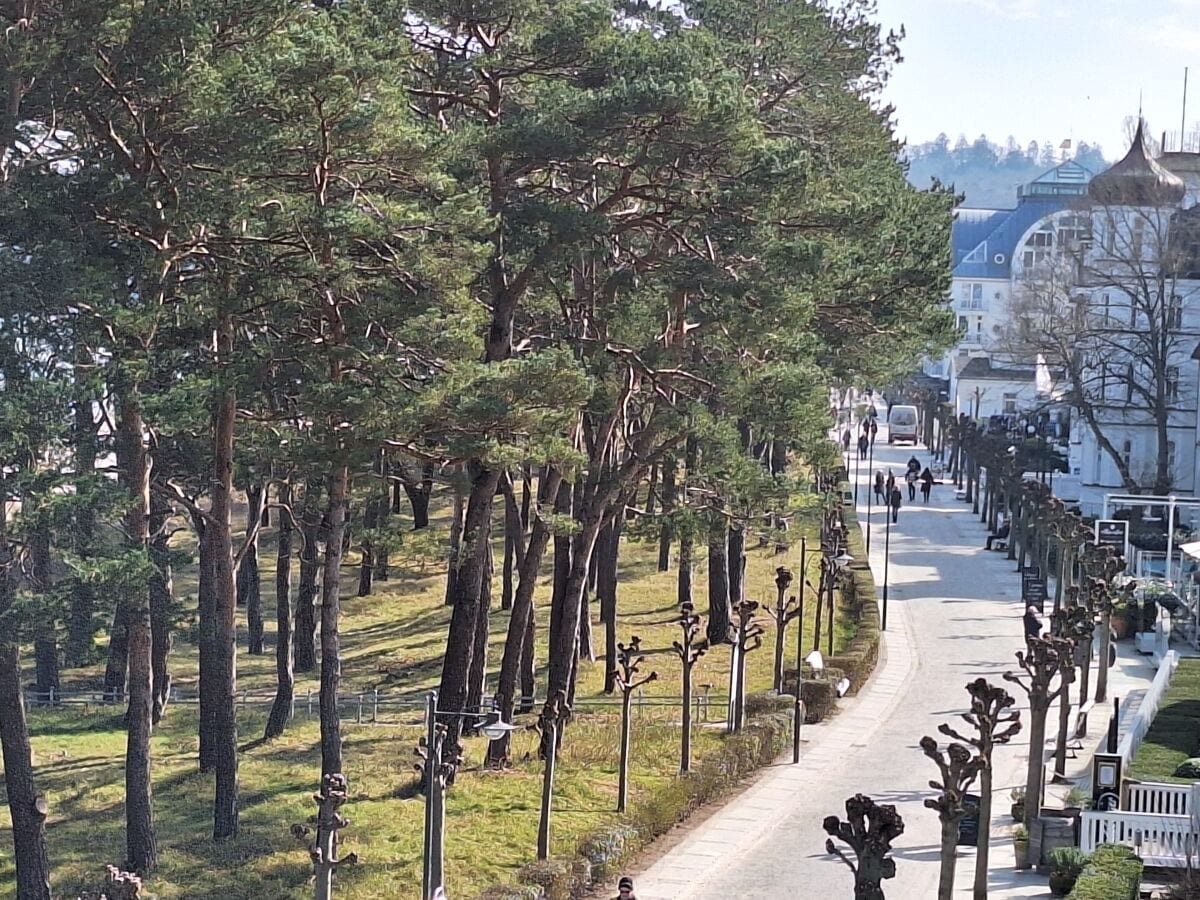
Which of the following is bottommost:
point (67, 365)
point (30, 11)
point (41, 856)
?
point (41, 856)

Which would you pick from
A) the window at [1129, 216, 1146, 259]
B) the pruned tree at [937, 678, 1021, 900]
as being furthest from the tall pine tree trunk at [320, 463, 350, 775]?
the window at [1129, 216, 1146, 259]

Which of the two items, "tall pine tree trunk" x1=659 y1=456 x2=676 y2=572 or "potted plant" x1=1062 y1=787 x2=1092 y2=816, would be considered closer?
"potted plant" x1=1062 y1=787 x2=1092 y2=816

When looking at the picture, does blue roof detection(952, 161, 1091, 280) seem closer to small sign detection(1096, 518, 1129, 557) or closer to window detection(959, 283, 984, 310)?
window detection(959, 283, 984, 310)

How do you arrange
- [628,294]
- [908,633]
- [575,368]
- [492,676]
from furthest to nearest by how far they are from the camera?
[908,633] < [492,676] < [628,294] < [575,368]

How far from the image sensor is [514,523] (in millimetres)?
32500

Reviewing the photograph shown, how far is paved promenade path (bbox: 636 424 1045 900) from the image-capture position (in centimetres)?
2264

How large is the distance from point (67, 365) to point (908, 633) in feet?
79.8

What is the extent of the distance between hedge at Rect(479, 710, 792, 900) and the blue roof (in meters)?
80.0

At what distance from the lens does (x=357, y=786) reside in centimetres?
2689

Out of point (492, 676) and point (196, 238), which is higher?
point (196, 238)

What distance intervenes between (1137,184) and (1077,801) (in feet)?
122

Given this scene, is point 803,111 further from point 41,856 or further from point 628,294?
point 41,856

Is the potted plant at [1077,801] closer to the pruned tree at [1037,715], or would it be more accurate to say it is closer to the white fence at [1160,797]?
the pruned tree at [1037,715]

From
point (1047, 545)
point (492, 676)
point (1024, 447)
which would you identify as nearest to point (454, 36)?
point (492, 676)
